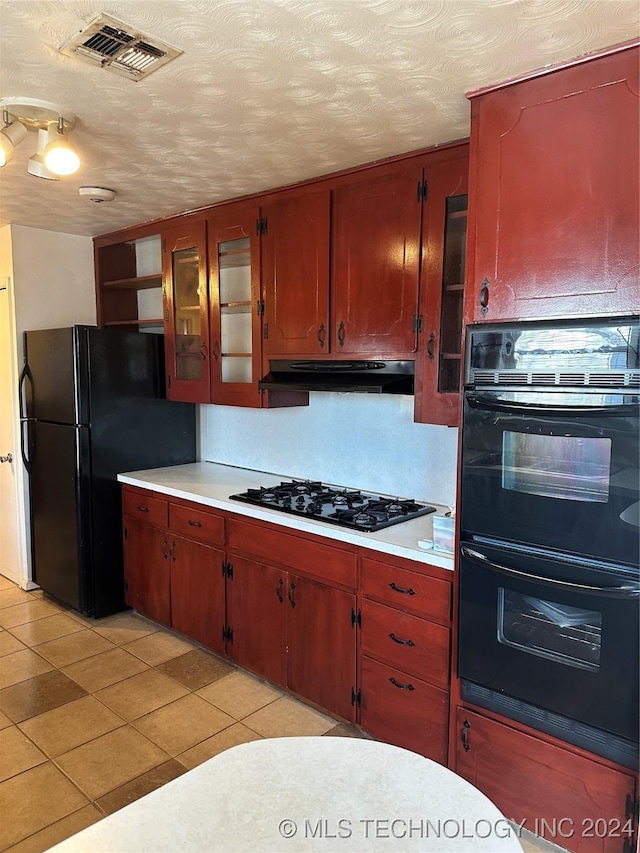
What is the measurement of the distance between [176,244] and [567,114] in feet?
7.98

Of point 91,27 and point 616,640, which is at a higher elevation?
point 91,27

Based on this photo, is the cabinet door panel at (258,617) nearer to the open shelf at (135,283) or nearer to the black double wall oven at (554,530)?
the black double wall oven at (554,530)

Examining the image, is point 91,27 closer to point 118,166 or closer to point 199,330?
point 118,166

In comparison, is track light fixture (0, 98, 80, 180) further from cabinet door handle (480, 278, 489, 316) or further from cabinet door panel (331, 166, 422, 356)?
cabinet door handle (480, 278, 489, 316)

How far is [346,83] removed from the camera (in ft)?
6.10

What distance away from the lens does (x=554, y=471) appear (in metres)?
1.85

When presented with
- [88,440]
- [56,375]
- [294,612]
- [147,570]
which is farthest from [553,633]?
[56,375]

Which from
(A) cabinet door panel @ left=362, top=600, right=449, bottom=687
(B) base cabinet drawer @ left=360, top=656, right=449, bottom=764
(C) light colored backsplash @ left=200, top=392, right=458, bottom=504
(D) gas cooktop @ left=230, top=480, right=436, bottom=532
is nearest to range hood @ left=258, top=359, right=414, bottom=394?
(C) light colored backsplash @ left=200, top=392, right=458, bottom=504

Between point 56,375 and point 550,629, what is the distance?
3.12 metres

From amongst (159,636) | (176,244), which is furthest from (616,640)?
(176,244)

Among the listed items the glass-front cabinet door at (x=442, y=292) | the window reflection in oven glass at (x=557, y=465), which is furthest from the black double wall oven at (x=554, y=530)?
the glass-front cabinet door at (x=442, y=292)

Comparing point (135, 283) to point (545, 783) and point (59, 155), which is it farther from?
point (545, 783)

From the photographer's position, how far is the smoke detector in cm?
→ 300

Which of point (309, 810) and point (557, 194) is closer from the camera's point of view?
point (309, 810)
